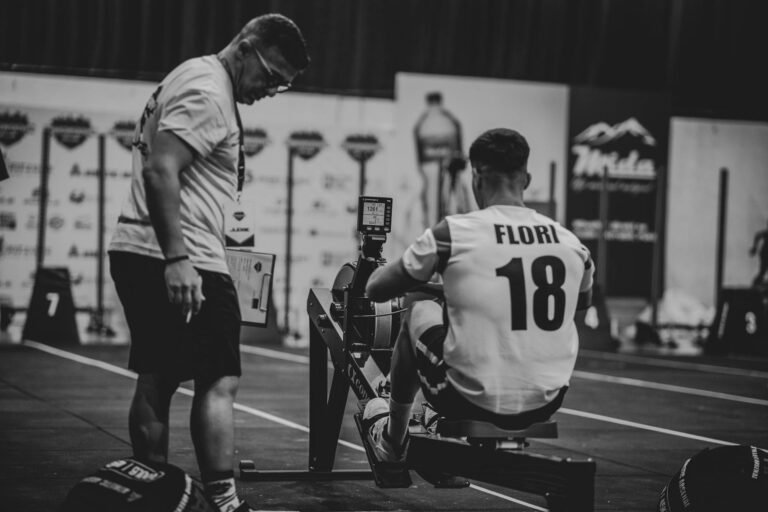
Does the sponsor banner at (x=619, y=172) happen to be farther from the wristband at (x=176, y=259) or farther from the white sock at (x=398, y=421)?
the wristband at (x=176, y=259)

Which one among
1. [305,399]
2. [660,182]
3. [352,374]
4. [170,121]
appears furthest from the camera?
[660,182]

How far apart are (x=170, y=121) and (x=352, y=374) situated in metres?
1.29

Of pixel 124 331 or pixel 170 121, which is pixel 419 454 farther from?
pixel 124 331

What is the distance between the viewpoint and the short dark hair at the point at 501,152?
308 centimetres

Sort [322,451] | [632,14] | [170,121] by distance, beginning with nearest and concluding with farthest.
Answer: [170,121] → [322,451] → [632,14]

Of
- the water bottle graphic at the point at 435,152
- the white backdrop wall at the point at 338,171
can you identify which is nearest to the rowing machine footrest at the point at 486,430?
the white backdrop wall at the point at 338,171

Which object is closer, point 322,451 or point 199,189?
point 199,189

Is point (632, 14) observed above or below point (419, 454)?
above

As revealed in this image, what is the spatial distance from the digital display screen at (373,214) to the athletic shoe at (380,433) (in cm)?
61

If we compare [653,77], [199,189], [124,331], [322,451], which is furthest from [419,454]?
[653,77]

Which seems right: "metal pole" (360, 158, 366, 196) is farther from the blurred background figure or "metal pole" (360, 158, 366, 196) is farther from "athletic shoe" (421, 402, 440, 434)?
"athletic shoe" (421, 402, 440, 434)

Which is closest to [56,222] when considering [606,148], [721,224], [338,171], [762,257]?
[338,171]

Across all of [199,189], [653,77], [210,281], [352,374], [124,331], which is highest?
[653,77]

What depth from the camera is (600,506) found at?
404 cm
